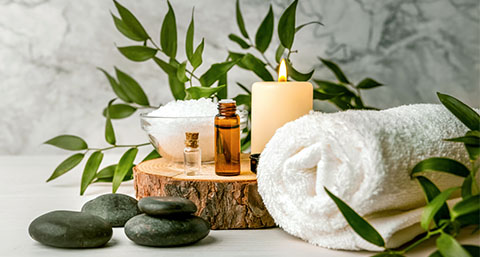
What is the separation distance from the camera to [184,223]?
0.73 m

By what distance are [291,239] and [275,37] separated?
692 mm

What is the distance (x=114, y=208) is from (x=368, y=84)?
694mm

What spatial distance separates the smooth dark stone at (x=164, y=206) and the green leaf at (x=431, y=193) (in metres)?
0.30

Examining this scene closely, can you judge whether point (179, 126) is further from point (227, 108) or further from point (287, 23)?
point (287, 23)

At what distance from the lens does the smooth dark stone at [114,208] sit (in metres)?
0.83

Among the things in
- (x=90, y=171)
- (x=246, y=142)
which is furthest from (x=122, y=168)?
(x=246, y=142)

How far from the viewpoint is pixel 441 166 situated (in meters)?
0.64

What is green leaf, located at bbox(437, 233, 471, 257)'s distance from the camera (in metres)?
0.53

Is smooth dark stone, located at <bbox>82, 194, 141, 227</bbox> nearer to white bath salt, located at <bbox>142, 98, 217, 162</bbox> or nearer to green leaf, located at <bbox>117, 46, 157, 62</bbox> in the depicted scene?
white bath salt, located at <bbox>142, 98, 217, 162</bbox>

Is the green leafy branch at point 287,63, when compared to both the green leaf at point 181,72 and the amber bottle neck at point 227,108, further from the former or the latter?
the amber bottle neck at point 227,108

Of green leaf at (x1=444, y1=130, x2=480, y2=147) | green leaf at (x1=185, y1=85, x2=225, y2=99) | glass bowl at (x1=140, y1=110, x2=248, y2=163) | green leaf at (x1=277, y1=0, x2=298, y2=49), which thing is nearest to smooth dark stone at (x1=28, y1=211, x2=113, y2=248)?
glass bowl at (x1=140, y1=110, x2=248, y2=163)

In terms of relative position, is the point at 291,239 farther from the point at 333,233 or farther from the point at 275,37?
the point at 275,37

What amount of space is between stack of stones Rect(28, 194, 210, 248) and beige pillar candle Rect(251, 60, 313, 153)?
213 millimetres

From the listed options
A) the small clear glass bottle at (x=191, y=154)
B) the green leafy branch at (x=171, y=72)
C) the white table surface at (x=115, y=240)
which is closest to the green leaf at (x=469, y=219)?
the white table surface at (x=115, y=240)
